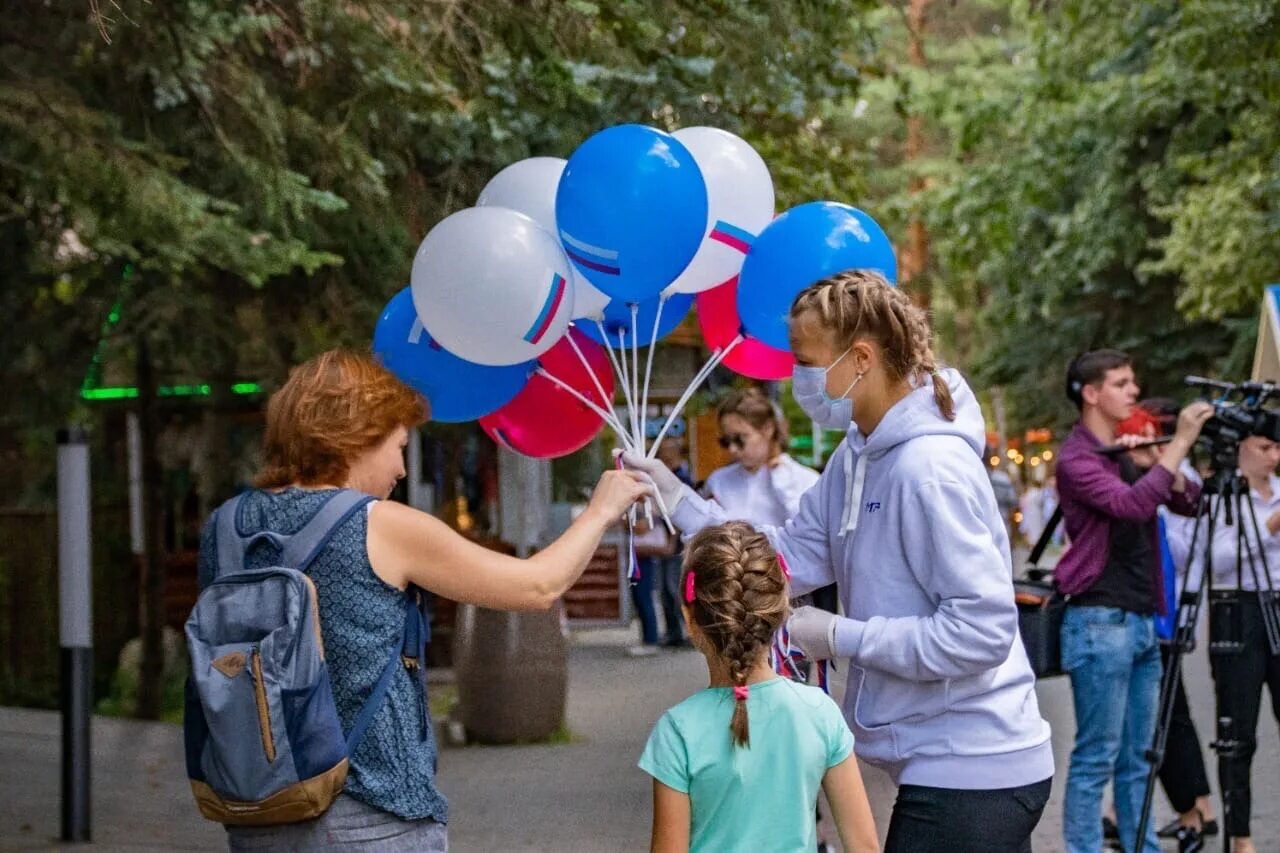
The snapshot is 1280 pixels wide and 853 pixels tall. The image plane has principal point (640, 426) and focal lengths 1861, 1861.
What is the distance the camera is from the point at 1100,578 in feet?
21.8

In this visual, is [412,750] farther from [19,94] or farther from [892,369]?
[19,94]

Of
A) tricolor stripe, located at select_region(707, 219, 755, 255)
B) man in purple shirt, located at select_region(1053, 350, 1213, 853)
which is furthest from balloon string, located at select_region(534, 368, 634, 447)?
man in purple shirt, located at select_region(1053, 350, 1213, 853)

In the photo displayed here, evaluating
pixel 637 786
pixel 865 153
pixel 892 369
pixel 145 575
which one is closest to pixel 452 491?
pixel 145 575

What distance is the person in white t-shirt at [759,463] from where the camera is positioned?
8070mm

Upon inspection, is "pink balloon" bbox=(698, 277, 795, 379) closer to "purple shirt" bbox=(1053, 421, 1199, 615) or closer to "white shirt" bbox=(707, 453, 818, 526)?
"purple shirt" bbox=(1053, 421, 1199, 615)

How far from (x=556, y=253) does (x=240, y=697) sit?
185 centimetres

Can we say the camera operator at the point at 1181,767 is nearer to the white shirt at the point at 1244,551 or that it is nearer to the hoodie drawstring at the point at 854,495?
the white shirt at the point at 1244,551

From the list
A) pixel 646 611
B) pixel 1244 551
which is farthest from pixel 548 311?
pixel 646 611

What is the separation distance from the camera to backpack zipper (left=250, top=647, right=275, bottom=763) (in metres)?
3.24

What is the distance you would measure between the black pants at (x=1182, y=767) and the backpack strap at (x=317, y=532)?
16.2 feet

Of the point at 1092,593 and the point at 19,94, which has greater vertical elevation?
the point at 19,94

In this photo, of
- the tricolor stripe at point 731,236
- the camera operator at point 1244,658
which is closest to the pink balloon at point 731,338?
the tricolor stripe at point 731,236

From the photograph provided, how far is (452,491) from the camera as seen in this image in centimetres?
1622

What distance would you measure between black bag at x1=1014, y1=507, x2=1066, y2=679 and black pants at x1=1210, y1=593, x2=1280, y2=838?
92 cm
